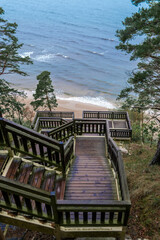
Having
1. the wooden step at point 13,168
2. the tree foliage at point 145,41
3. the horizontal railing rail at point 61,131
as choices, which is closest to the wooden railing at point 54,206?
the wooden step at point 13,168

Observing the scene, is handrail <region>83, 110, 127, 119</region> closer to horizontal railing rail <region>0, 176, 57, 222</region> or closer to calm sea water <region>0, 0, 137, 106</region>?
horizontal railing rail <region>0, 176, 57, 222</region>

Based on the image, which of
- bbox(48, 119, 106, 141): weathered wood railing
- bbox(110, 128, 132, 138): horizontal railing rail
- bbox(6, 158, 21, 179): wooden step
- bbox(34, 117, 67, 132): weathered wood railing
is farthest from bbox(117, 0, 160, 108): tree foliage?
bbox(6, 158, 21, 179): wooden step

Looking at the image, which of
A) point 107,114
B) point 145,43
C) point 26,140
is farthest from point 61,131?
point 107,114

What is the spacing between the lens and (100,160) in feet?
21.6

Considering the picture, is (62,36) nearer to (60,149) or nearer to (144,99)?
(144,99)

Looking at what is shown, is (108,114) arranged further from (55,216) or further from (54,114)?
(55,216)

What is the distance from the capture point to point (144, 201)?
19.3ft

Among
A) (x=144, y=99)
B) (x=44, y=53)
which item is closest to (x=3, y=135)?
(x=144, y=99)

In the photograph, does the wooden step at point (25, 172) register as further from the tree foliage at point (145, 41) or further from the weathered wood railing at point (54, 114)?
the weathered wood railing at point (54, 114)

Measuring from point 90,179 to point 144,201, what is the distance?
2156 millimetres

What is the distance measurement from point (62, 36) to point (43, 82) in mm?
44411

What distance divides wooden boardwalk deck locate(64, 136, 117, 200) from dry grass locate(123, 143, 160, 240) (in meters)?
1.43

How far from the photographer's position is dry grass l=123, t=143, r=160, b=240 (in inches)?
197

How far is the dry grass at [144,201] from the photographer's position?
4992 millimetres
